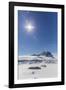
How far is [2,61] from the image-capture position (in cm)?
203

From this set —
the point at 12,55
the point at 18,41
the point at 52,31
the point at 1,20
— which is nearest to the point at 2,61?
the point at 12,55

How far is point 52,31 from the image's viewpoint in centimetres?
217

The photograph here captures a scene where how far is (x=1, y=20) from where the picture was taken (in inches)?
80.4

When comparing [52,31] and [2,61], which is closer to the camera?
[2,61]

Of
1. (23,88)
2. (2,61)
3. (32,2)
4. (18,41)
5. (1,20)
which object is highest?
(32,2)

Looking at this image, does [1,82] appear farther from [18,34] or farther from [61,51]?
[61,51]

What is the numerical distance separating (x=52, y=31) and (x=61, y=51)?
21 cm

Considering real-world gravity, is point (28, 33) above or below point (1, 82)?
above

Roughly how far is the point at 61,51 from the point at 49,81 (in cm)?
31

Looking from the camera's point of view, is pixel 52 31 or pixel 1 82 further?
pixel 52 31

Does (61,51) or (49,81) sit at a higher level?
(61,51)

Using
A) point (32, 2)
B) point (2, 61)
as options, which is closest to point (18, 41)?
point (2, 61)

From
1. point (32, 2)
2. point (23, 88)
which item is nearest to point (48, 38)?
point (32, 2)

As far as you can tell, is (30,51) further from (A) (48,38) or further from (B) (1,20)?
(B) (1,20)
